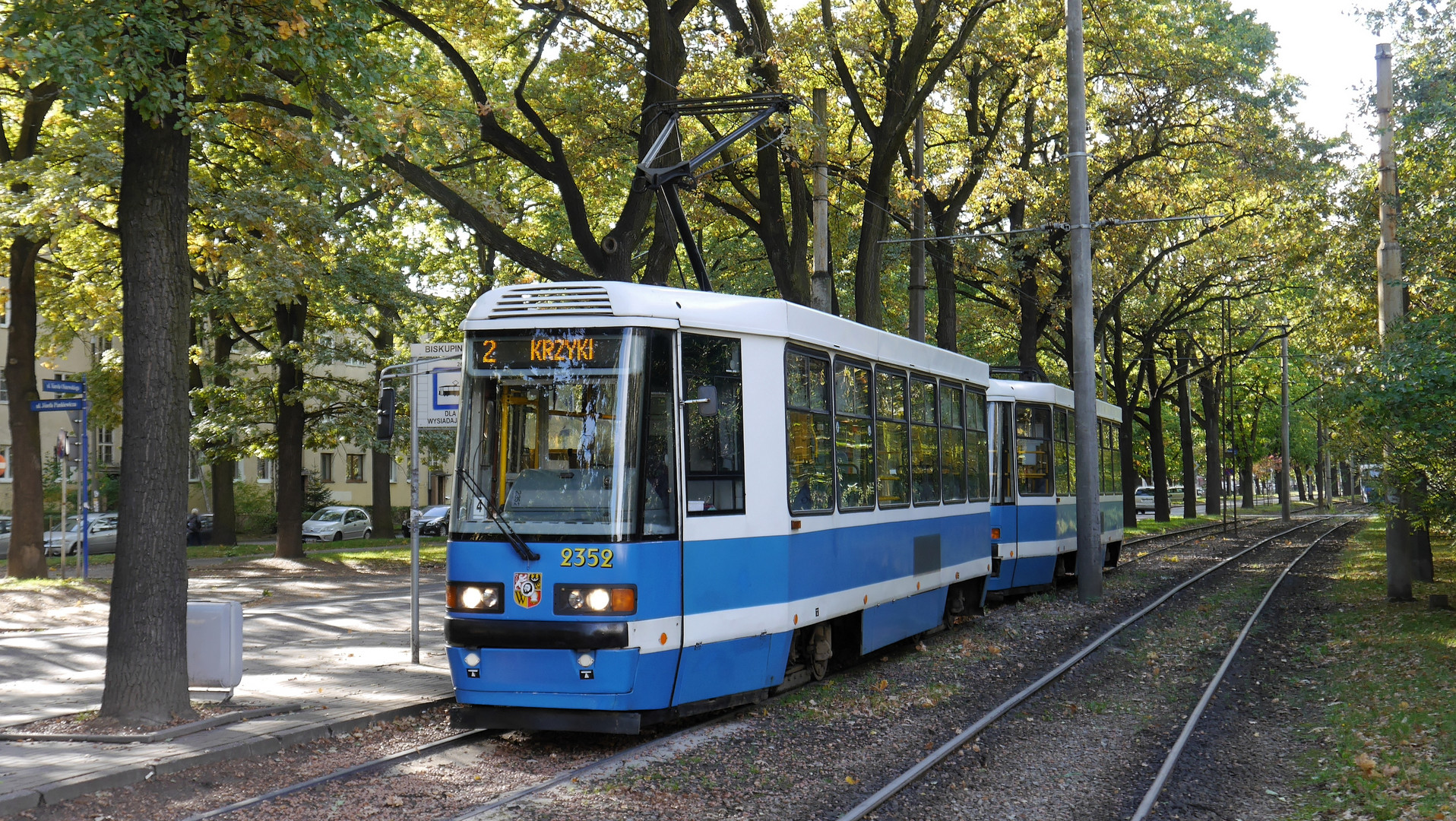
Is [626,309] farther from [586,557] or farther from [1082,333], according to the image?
[1082,333]

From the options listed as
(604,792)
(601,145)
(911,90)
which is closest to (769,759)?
(604,792)

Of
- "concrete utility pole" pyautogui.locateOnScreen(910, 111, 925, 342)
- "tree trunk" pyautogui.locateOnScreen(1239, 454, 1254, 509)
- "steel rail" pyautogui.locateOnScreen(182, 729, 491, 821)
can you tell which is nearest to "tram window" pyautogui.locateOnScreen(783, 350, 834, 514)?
"steel rail" pyautogui.locateOnScreen(182, 729, 491, 821)

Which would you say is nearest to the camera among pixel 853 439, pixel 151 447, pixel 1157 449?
pixel 151 447

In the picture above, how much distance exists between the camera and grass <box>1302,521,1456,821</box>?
733 centimetres

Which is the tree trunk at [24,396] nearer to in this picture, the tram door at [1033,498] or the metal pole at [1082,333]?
the tram door at [1033,498]

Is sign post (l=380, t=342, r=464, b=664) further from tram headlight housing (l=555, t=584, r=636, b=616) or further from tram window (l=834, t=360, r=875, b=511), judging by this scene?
tram headlight housing (l=555, t=584, r=636, b=616)

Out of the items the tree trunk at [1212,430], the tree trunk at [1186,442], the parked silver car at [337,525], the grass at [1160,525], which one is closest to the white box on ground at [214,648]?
the grass at [1160,525]

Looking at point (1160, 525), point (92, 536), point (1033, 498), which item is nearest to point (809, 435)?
point (1033, 498)

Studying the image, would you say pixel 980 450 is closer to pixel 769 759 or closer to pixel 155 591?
pixel 769 759

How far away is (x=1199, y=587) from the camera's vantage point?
2039 centimetres

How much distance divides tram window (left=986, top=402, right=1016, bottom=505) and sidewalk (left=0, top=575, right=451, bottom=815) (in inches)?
307

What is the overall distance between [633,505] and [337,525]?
127 feet

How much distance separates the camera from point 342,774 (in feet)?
25.2

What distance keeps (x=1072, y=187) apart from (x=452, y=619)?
42.7ft
